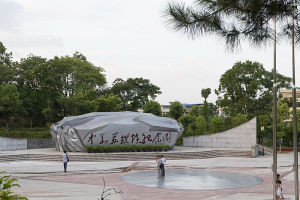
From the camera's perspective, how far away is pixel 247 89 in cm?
4666

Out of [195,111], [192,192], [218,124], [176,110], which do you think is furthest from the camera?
[195,111]

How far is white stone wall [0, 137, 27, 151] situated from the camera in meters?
35.3

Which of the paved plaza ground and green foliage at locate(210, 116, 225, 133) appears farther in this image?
green foliage at locate(210, 116, 225, 133)

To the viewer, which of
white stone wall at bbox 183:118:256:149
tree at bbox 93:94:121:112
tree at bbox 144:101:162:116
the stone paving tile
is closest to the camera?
the stone paving tile

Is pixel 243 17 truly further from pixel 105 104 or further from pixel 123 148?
pixel 105 104

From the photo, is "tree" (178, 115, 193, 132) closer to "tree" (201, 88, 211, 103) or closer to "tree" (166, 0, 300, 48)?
"tree" (201, 88, 211, 103)

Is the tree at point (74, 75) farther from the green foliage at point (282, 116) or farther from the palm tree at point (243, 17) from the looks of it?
the palm tree at point (243, 17)

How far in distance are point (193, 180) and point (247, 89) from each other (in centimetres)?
3133

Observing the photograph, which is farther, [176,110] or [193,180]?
[176,110]

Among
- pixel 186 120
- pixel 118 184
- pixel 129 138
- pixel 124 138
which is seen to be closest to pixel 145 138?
pixel 129 138

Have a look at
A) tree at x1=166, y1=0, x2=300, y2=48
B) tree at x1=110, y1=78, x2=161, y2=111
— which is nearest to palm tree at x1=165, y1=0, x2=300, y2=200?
tree at x1=166, y1=0, x2=300, y2=48

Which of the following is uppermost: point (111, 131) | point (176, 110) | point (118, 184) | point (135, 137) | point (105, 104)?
point (105, 104)

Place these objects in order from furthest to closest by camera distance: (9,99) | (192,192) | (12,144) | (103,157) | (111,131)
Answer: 1. (9,99)
2. (12,144)
3. (111,131)
4. (103,157)
5. (192,192)

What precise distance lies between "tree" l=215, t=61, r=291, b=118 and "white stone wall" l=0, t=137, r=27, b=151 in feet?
86.9
